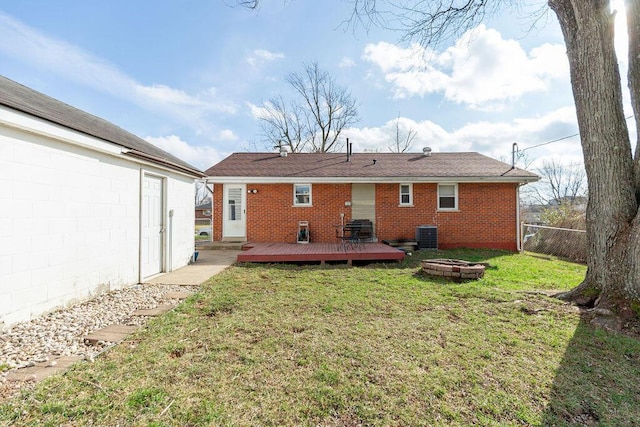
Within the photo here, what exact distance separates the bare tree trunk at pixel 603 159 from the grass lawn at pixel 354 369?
2.58 feet

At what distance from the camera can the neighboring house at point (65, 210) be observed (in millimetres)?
3418

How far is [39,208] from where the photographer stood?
12.4 ft

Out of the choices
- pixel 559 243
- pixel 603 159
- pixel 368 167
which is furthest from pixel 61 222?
pixel 559 243

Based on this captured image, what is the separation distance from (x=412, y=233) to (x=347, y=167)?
3882 millimetres

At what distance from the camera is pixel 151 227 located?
6.29m

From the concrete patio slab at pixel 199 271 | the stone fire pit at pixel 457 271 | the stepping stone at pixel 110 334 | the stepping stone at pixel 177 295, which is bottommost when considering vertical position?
the stepping stone at pixel 110 334

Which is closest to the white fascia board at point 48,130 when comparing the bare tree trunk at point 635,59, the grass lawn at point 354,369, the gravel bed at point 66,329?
the gravel bed at point 66,329

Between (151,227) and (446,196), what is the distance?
1036 cm

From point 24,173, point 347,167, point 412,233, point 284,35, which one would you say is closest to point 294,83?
point 284,35

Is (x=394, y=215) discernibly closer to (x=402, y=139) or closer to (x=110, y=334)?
(x=110, y=334)

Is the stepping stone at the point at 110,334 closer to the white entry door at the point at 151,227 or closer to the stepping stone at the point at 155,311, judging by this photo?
the stepping stone at the point at 155,311

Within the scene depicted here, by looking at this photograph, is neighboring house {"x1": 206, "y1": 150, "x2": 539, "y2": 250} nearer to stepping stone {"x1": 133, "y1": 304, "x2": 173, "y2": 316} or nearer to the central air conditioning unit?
the central air conditioning unit

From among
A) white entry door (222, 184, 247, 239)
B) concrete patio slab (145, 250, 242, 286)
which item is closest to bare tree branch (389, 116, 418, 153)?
white entry door (222, 184, 247, 239)

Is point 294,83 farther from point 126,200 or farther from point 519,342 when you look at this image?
point 519,342
